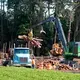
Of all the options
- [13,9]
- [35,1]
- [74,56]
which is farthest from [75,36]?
[74,56]

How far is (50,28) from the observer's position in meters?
69.2

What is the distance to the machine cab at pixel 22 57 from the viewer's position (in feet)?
111

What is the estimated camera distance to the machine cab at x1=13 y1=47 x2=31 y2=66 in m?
33.8

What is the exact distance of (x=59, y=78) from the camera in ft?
52.2

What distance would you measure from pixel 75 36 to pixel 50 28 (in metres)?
6.90

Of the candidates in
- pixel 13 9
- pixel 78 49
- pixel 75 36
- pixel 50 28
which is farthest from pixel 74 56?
pixel 13 9

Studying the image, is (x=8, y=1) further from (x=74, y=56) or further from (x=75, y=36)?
(x=74, y=56)

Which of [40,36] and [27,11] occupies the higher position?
[27,11]

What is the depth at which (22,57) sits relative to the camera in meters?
34.1

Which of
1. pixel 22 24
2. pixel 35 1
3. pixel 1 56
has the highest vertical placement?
pixel 35 1

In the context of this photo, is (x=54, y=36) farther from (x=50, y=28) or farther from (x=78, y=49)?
(x=78, y=49)

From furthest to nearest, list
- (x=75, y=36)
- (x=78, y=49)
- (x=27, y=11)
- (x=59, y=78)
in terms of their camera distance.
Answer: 1. (x=27, y=11)
2. (x=75, y=36)
3. (x=78, y=49)
4. (x=59, y=78)

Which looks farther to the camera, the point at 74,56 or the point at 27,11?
the point at 27,11

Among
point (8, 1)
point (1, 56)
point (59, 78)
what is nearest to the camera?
point (59, 78)
